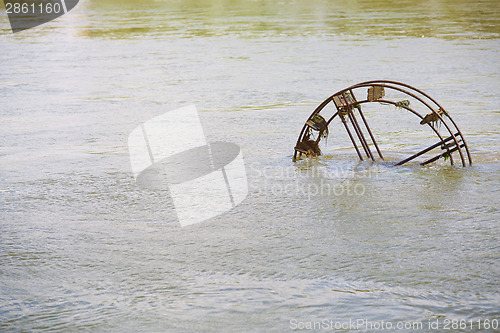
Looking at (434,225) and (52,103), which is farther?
(52,103)

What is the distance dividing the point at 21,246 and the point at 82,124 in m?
4.03

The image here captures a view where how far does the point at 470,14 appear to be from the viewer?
2203cm

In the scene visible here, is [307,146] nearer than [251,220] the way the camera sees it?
No

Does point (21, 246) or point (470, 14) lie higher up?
point (21, 246)

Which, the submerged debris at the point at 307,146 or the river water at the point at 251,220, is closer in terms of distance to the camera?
the river water at the point at 251,220

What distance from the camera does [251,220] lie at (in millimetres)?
5109

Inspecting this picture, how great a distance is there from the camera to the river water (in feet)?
12.4

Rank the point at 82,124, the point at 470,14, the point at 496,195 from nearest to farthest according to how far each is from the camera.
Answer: the point at 496,195 → the point at 82,124 → the point at 470,14

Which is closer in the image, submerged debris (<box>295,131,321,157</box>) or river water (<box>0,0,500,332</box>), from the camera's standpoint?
river water (<box>0,0,500,332</box>)

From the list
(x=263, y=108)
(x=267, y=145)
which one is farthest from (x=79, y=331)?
(x=263, y=108)

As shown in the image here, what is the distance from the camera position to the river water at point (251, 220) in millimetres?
3793

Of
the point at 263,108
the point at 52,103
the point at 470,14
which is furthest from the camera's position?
the point at 470,14

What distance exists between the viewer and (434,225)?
15.9ft

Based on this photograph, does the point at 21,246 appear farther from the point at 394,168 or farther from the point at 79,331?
the point at 394,168
